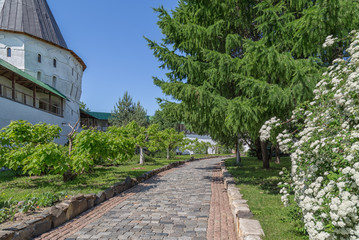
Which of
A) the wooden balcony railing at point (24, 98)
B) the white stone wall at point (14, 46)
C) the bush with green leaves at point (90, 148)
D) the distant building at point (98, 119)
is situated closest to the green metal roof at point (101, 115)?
the distant building at point (98, 119)

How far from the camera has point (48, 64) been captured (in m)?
27.7

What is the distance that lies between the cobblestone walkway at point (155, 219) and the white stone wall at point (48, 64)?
1640cm

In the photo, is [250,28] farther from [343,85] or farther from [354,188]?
[354,188]

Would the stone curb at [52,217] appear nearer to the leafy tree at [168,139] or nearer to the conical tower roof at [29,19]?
the leafy tree at [168,139]

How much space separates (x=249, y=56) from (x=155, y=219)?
5.18 meters

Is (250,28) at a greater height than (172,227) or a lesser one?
greater

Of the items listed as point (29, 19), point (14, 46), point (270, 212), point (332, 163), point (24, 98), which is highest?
point (29, 19)

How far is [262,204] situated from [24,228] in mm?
5280

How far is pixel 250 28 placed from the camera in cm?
1029

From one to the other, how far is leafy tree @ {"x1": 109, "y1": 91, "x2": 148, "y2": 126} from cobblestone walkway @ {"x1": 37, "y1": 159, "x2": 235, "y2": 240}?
30783mm

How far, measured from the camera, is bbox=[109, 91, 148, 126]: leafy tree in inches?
1526

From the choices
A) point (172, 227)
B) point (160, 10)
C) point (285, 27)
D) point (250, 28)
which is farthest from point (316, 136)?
point (160, 10)

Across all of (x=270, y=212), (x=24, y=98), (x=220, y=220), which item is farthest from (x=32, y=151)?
(x=24, y=98)

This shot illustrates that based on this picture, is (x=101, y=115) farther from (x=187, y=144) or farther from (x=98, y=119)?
(x=187, y=144)
